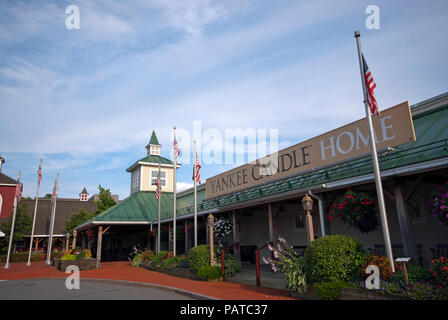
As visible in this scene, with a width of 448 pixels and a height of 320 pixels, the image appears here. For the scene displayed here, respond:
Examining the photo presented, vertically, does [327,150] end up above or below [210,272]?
above

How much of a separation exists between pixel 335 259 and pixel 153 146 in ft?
94.1

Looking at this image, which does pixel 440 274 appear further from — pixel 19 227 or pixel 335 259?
pixel 19 227

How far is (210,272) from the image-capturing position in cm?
1309

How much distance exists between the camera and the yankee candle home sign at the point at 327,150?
9961mm

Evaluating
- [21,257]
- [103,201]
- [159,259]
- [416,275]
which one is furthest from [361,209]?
[21,257]

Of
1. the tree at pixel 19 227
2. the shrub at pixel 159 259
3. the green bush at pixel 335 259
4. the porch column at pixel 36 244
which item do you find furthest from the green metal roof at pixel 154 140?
the green bush at pixel 335 259

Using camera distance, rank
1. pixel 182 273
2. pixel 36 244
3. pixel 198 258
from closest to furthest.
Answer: pixel 198 258 < pixel 182 273 < pixel 36 244

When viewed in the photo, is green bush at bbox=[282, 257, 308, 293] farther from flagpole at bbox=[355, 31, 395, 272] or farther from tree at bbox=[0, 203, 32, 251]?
tree at bbox=[0, 203, 32, 251]

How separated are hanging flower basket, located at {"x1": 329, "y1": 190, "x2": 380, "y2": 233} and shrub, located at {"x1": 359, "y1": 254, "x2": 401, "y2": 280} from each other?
49.7 inches

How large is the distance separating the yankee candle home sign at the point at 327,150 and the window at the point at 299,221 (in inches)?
89.3

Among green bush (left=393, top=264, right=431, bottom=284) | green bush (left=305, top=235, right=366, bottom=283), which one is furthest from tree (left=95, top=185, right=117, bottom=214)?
green bush (left=393, top=264, right=431, bottom=284)

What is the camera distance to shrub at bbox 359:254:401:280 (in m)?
7.36

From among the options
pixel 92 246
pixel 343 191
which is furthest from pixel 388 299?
pixel 92 246

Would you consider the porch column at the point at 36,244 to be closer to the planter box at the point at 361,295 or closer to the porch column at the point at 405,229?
the planter box at the point at 361,295
